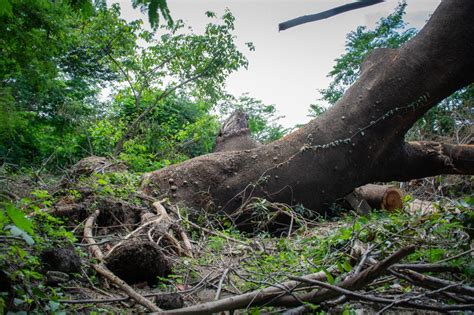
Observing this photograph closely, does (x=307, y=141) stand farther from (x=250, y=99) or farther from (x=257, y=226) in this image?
(x=250, y=99)

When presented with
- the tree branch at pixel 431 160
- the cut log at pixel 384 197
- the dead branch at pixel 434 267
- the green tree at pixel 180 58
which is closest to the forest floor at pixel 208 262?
the dead branch at pixel 434 267

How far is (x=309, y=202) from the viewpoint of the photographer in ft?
14.4

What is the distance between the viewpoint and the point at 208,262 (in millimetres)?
2541

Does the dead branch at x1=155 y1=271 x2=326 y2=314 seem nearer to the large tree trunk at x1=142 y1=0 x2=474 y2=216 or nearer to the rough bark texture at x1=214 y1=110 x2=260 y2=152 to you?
the large tree trunk at x1=142 y1=0 x2=474 y2=216

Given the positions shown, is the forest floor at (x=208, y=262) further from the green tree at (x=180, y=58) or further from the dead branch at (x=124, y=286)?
the green tree at (x=180, y=58)

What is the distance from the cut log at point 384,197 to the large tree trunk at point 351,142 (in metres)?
0.51

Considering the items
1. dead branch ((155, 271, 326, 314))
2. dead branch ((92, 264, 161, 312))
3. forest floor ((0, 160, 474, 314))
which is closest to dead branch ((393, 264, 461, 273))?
forest floor ((0, 160, 474, 314))

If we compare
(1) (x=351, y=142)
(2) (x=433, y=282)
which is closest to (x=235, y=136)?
(1) (x=351, y=142)

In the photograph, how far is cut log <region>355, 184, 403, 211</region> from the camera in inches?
200

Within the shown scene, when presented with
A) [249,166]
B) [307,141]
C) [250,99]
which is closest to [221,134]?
[249,166]

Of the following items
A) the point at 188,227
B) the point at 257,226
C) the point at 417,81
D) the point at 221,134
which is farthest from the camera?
A: the point at 221,134

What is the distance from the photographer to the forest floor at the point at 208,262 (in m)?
1.25

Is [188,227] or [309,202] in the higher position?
[188,227]

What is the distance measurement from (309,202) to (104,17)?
268 inches
